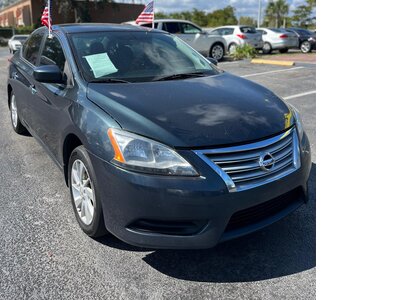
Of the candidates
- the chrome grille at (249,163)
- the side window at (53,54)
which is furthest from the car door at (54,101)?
the chrome grille at (249,163)

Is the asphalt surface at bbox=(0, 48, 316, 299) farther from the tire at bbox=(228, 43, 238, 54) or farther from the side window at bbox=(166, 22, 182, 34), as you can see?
the tire at bbox=(228, 43, 238, 54)

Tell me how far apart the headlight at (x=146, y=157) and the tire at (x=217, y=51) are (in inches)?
555

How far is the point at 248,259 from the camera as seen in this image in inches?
105

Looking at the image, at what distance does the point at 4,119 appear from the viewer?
260 inches

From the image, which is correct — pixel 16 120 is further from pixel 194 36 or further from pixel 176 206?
pixel 194 36

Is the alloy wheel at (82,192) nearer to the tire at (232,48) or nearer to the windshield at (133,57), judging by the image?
the windshield at (133,57)

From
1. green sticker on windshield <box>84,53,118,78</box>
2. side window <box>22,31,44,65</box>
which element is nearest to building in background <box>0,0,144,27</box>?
side window <box>22,31,44,65</box>

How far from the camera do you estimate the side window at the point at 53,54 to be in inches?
139

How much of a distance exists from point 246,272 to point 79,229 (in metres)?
1.35

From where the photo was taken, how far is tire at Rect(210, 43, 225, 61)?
1605 cm

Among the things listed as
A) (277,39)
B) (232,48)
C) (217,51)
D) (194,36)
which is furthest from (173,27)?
(277,39)

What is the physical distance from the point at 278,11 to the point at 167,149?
70559 mm

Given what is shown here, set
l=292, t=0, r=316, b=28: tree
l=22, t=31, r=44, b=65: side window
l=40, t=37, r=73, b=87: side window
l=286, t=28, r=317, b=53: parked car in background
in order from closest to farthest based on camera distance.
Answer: l=40, t=37, r=73, b=87: side window
l=22, t=31, r=44, b=65: side window
l=286, t=28, r=317, b=53: parked car in background
l=292, t=0, r=316, b=28: tree

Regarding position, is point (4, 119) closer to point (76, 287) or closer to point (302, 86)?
point (76, 287)
